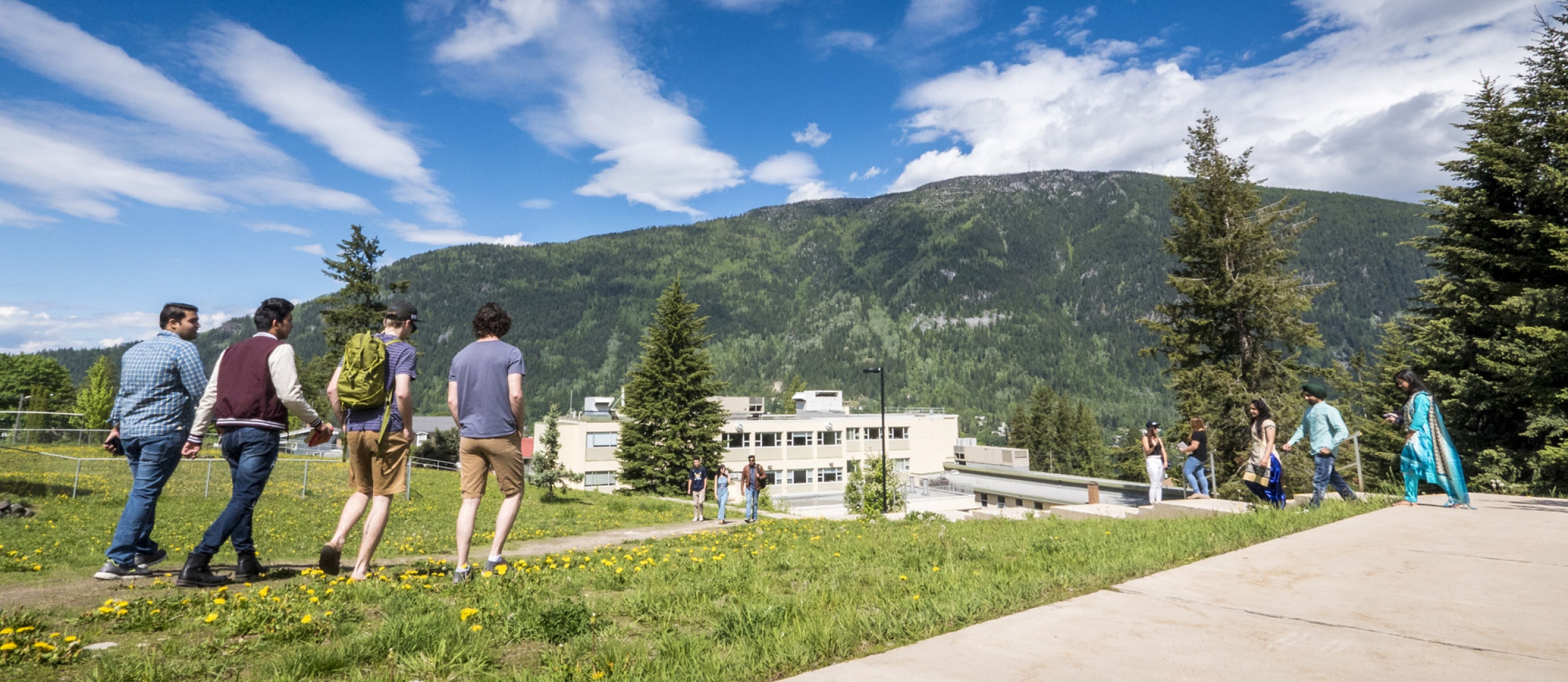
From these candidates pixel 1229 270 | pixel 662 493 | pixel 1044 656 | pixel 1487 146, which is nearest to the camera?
pixel 1044 656

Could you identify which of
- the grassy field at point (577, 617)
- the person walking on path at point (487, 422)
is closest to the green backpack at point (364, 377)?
the person walking on path at point (487, 422)

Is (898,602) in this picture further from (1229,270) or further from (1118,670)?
(1229,270)

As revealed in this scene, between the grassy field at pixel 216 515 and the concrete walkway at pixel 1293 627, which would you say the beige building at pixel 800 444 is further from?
the concrete walkway at pixel 1293 627

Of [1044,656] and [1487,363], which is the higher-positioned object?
[1487,363]

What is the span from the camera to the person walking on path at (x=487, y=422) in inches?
203

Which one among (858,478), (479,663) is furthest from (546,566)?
(858,478)

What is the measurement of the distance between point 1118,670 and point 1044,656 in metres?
0.27

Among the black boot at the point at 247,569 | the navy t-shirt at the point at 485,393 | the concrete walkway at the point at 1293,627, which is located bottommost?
the black boot at the point at 247,569

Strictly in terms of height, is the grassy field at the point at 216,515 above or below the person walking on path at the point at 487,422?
below

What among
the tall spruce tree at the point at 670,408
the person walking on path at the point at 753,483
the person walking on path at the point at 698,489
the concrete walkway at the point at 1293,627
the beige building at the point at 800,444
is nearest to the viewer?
the concrete walkway at the point at 1293,627

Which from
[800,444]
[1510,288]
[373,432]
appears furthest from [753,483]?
[800,444]

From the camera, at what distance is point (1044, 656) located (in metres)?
2.63

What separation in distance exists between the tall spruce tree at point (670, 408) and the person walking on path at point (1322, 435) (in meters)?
32.4

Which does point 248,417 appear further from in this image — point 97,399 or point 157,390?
point 97,399
